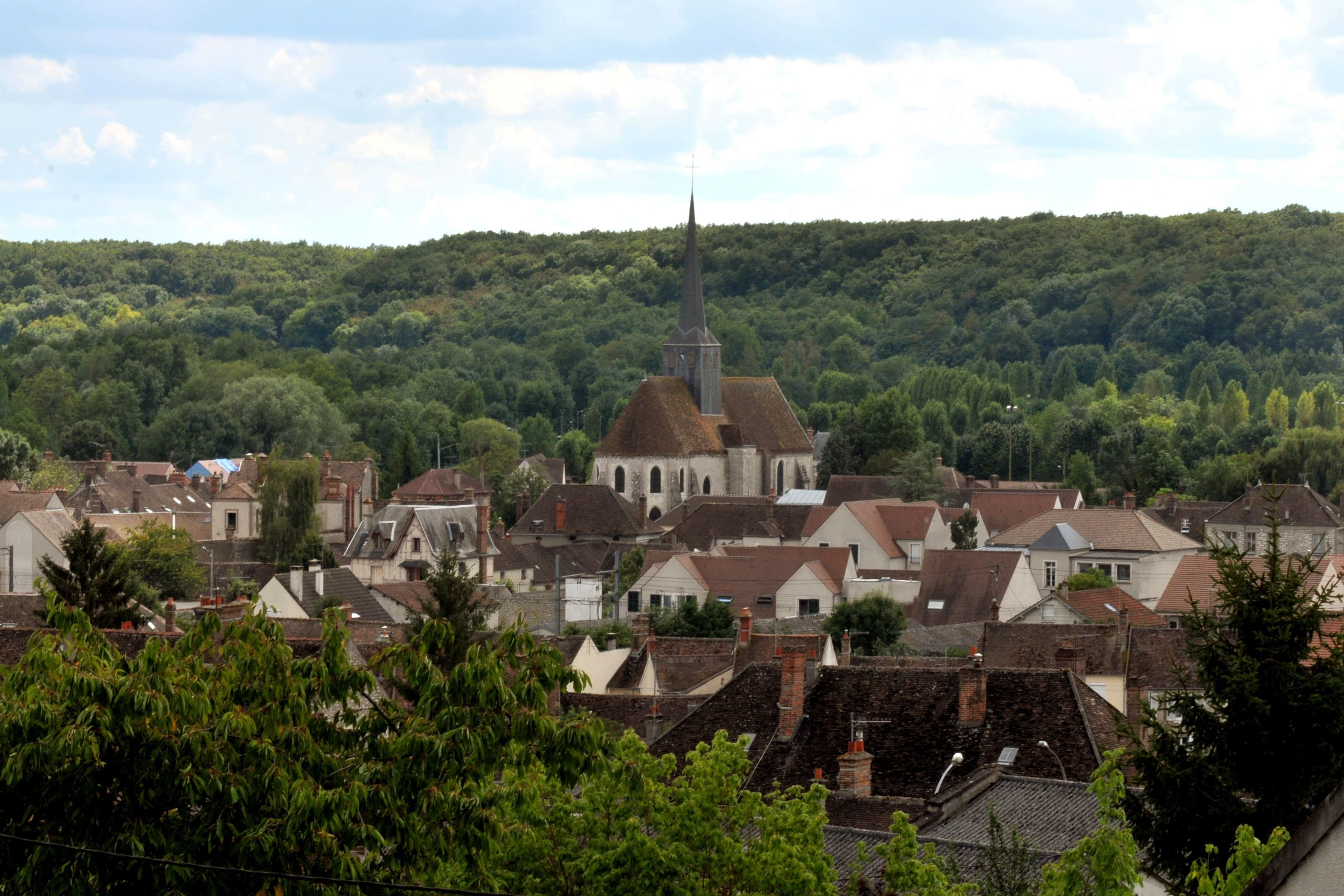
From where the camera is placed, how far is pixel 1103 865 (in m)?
14.1

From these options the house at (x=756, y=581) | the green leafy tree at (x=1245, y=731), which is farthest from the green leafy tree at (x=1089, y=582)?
the green leafy tree at (x=1245, y=731)

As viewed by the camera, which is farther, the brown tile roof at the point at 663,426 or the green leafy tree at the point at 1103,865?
the brown tile roof at the point at 663,426

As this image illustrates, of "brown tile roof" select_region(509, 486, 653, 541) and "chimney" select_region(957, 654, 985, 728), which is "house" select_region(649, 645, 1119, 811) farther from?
"brown tile roof" select_region(509, 486, 653, 541)

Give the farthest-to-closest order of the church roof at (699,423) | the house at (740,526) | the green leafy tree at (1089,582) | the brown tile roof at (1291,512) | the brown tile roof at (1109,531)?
the church roof at (699,423) < the brown tile roof at (1291,512) < the house at (740,526) < the brown tile roof at (1109,531) < the green leafy tree at (1089,582)

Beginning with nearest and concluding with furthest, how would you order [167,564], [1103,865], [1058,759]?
[1103,865]
[1058,759]
[167,564]

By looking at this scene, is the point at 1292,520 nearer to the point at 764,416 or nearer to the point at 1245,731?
the point at 764,416

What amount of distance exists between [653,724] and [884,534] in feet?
146

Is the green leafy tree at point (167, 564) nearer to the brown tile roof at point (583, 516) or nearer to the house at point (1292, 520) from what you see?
the brown tile roof at point (583, 516)

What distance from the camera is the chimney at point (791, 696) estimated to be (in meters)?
27.0

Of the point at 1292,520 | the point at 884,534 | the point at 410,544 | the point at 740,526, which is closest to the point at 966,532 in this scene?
the point at 884,534

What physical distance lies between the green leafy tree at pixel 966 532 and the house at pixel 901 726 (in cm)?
4614

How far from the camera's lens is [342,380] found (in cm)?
17100

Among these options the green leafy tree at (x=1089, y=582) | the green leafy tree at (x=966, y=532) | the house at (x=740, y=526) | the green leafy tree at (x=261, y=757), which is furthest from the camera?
the house at (x=740, y=526)

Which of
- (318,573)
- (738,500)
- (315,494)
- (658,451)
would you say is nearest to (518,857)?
(318,573)
